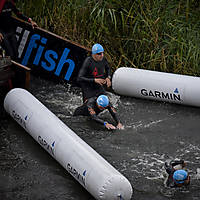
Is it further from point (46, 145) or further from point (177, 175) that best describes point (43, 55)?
point (177, 175)

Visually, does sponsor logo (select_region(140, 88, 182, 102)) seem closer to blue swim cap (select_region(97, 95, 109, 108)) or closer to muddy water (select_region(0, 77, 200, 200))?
muddy water (select_region(0, 77, 200, 200))

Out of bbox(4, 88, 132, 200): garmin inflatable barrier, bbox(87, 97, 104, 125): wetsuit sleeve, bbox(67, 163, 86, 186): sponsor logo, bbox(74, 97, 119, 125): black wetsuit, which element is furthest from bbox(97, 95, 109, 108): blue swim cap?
bbox(67, 163, 86, 186): sponsor logo

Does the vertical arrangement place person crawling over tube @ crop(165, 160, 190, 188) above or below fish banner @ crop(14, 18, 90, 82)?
below

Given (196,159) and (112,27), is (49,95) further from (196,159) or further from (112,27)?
(196,159)

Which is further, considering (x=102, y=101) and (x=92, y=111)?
(x=92, y=111)

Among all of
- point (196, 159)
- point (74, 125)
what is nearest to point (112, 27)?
point (74, 125)

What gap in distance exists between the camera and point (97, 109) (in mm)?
7973

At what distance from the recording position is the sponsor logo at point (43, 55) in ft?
31.0

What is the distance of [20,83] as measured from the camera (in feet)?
28.5

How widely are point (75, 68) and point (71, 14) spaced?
1.66 m

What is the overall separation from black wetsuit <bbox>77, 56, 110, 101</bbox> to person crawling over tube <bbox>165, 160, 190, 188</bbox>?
2.36 metres

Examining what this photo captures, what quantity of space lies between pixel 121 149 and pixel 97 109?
3.82ft

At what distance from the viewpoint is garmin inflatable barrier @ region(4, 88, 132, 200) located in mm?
5469

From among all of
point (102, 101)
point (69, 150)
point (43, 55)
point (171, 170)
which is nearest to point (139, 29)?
point (43, 55)
